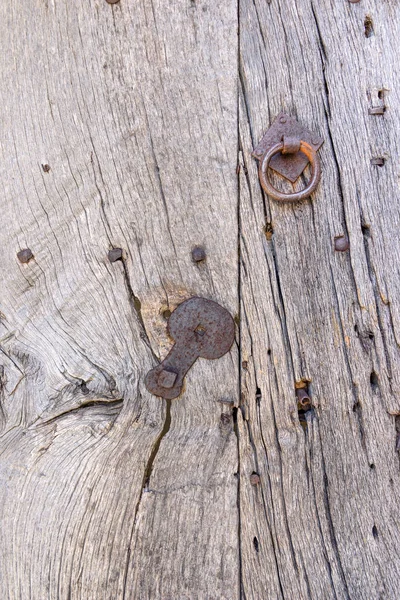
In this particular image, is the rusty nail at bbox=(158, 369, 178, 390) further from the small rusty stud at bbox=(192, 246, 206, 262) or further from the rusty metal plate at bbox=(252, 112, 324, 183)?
the rusty metal plate at bbox=(252, 112, 324, 183)

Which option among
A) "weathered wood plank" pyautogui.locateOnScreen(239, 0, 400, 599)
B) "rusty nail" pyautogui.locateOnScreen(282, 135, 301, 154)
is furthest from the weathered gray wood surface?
"rusty nail" pyautogui.locateOnScreen(282, 135, 301, 154)

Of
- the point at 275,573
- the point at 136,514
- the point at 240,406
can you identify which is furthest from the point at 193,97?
the point at 275,573

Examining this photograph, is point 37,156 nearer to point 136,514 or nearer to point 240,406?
point 240,406

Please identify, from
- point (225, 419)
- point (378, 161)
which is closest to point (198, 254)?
point (225, 419)

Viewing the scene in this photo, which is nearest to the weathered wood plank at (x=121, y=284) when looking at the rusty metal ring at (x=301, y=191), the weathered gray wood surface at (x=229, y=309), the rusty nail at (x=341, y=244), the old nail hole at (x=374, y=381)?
the weathered gray wood surface at (x=229, y=309)

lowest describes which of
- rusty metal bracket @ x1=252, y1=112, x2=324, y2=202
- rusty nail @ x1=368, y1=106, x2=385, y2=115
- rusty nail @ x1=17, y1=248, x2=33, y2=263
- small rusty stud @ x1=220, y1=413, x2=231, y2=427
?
small rusty stud @ x1=220, y1=413, x2=231, y2=427
